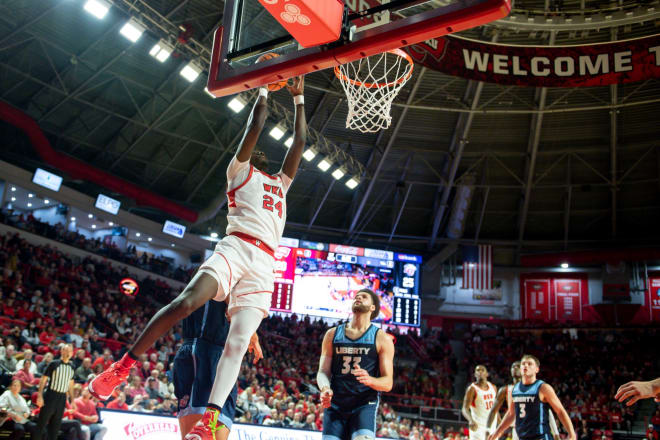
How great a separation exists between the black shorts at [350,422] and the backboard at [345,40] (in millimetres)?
2954

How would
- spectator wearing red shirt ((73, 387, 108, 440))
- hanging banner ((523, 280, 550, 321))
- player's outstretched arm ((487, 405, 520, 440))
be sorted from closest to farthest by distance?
player's outstretched arm ((487, 405, 520, 440))
spectator wearing red shirt ((73, 387, 108, 440))
hanging banner ((523, 280, 550, 321))

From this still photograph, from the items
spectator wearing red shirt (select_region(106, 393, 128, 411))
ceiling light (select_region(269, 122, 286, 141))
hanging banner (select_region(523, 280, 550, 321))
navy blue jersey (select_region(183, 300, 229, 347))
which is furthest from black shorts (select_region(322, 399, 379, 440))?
hanging banner (select_region(523, 280, 550, 321))

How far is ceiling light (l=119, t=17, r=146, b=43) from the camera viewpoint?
15.5 metres

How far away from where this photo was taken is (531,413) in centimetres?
746

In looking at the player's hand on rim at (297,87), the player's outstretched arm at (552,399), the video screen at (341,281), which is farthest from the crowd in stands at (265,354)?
the player's hand on rim at (297,87)

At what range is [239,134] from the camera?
77.6 ft

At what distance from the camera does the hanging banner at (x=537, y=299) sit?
29200mm

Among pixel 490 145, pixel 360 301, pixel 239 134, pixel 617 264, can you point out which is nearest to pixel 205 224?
pixel 239 134

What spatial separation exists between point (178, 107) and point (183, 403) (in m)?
19.2

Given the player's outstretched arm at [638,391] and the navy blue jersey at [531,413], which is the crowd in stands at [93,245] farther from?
the player's outstretched arm at [638,391]

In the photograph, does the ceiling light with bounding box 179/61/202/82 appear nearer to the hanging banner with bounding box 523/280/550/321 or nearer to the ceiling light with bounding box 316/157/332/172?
the ceiling light with bounding box 316/157/332/172

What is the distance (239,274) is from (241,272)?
0.03 metres

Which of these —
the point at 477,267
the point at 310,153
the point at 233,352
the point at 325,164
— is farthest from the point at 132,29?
the point at 477,267

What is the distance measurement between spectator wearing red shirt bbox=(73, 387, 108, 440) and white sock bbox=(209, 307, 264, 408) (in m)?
6.52
